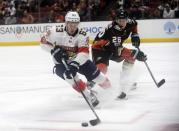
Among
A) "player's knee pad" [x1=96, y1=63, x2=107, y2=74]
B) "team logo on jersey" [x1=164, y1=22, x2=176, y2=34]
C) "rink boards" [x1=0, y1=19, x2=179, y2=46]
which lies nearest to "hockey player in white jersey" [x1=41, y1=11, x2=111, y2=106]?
"player's knee pad" [x1=96, y1=63, x2=107, y2=74]

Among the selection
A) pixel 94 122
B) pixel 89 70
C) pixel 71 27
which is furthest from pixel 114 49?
pixel 94 122

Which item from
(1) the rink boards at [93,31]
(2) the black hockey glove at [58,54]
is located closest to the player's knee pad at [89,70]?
(2) the black hockey glove at [58,54]

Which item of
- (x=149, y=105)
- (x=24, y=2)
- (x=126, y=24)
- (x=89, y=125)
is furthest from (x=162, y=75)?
(x=24, y=2)

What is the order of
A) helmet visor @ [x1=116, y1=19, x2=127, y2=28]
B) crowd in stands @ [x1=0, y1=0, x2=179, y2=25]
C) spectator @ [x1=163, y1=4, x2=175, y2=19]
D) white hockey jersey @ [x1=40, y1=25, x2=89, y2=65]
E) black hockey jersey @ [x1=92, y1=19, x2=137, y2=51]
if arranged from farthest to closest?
crowd in stands @ [x1=0, y1=0, x2=179, y2=25], spectator @ [x1=163, y1=4, x2=175, y2=19], black hockey jersey @ [x1=92, y1=19, x2=137, y2=51], helmet visor @ [x1=116, y1=19, x2=127, y2=28], white hockey jersey @ [x1=40, y1=25, x2=89, y2=65]

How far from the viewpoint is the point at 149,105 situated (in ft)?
16.2

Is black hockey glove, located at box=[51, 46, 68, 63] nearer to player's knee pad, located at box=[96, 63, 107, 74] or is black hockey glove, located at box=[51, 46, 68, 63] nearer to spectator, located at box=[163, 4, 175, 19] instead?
player's knee pad, located at box=[96, 63, 107, 74]

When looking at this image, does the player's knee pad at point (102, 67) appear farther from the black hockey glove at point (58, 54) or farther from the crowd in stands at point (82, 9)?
the crowd in stands at point (82, 9)

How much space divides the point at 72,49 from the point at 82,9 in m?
7.15

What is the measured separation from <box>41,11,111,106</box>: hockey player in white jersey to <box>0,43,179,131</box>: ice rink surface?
0.99 ft

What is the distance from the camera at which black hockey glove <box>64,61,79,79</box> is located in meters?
4.48

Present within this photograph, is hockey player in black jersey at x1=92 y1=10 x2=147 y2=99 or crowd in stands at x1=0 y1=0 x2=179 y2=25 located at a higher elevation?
hockey player in black jersey at x1=92 y1=10 x2=147 y2=99

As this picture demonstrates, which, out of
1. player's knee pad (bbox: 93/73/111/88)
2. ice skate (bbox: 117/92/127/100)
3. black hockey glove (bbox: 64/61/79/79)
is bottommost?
ice skate (bbox: 117/92/127/100)

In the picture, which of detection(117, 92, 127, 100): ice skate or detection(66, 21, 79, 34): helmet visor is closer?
detection(66, 21, 79, 34): helmet visor

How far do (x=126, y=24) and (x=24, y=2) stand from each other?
299 inches
